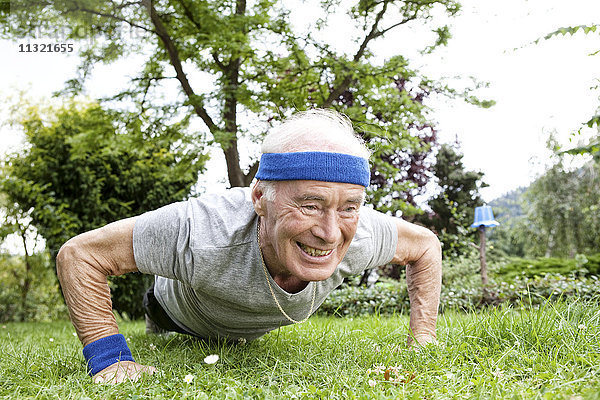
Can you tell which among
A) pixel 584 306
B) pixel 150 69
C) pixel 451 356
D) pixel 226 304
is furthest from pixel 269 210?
pixel 150 69

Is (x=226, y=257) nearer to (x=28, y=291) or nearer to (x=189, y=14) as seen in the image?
(x=189, y=14)

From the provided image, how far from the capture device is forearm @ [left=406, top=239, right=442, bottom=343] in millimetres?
2566

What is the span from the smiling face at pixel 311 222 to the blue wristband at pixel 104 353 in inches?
31.3

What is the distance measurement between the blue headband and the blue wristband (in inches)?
38.2

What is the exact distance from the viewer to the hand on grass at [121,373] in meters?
1.91

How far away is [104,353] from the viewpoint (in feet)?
6.79

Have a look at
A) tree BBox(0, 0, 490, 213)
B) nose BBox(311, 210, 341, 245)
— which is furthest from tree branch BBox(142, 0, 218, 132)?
nose BBox(311, 210, 341, 245)

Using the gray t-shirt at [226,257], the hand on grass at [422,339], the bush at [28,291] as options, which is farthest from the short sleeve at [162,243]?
the bush at [28,291]

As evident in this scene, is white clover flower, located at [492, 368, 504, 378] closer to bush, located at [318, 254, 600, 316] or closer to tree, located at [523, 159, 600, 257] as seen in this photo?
bush, located at [318, 254, 600, 316]

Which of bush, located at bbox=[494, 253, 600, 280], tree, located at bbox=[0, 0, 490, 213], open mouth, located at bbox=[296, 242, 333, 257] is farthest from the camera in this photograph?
bush, located at bbox=[494, 253, 600, 280]

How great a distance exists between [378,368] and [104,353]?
1.14m

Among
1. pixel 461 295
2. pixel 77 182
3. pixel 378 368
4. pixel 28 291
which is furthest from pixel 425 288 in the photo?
pixel 28 291

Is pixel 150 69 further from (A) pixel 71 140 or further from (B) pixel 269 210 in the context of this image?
(B) pixel 269 210

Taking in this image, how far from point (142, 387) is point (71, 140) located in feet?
15.4
